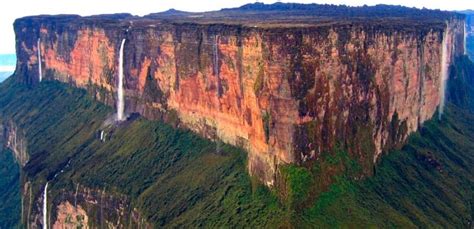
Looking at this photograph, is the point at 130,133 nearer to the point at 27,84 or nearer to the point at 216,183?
the point at 216,183

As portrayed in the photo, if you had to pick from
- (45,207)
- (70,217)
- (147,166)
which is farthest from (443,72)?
(45,207)

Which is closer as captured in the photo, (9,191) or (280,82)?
(280,82)

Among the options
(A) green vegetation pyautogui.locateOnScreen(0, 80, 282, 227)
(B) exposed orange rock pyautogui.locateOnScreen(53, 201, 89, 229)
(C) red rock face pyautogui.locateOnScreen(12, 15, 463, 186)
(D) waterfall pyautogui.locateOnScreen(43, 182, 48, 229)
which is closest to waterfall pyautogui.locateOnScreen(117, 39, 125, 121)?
(C) red rock face pyautogui.locateOnScreen(12, 15, 463, 186)

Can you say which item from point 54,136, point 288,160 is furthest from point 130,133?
point 288,160

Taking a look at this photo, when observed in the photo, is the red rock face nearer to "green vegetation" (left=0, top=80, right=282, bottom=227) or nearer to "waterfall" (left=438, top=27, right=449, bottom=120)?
"green vegetation" (left=0, top=80, right=282, bottom=227)

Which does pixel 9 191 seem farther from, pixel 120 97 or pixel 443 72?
pixel 443 72
